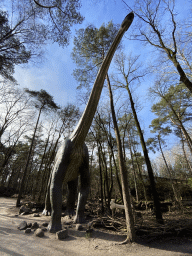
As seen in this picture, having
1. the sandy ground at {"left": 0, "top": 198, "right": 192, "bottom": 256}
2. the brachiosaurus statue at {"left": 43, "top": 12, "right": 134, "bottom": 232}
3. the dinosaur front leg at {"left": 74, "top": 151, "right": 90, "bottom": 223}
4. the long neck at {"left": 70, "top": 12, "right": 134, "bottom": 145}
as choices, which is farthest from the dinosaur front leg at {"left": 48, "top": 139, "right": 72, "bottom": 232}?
the dinosaur front leg at {"left": 74, "top": 151, "right": 90, "bottom": 223}

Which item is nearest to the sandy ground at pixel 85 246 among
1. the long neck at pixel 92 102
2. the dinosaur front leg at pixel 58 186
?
the dinosaur front leg at pixel 58 186

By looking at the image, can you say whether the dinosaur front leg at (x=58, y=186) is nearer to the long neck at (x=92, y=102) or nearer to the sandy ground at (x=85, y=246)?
the sandy ground at (x=85, y=246)

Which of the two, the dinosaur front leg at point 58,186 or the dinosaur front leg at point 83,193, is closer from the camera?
the dinosaur front leg at point 58,186

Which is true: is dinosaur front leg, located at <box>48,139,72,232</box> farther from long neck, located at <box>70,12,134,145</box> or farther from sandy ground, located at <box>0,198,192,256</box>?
long neck, located at <box>70,12,134,145</box>

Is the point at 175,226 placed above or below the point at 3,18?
below

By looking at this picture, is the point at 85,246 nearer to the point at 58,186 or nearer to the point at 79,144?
the point at 58,186

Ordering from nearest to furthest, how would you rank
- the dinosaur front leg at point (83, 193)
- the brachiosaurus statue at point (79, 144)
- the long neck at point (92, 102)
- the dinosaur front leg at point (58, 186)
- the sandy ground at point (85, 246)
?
the sandy ground at point (85, 246), the dinosaur front leg at point (58, 186), the brachiosaurus statue at point (79, 144), the long neck at point (92, 102), the dinosaur front leg at point (83, 193)

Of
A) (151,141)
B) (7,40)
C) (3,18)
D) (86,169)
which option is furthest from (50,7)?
(151,141)

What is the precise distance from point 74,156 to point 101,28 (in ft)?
20.0

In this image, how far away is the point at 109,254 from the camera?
99.7 inches

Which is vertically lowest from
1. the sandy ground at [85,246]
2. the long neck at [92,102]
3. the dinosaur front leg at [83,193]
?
the sandy ground at [85,246]

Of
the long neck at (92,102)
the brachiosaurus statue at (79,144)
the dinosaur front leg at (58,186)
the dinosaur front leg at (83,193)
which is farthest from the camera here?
the dinosaur front leg at (83,193)

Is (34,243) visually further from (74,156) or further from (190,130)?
(190,130)

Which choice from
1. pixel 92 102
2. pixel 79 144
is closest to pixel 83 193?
pixel 79 144
